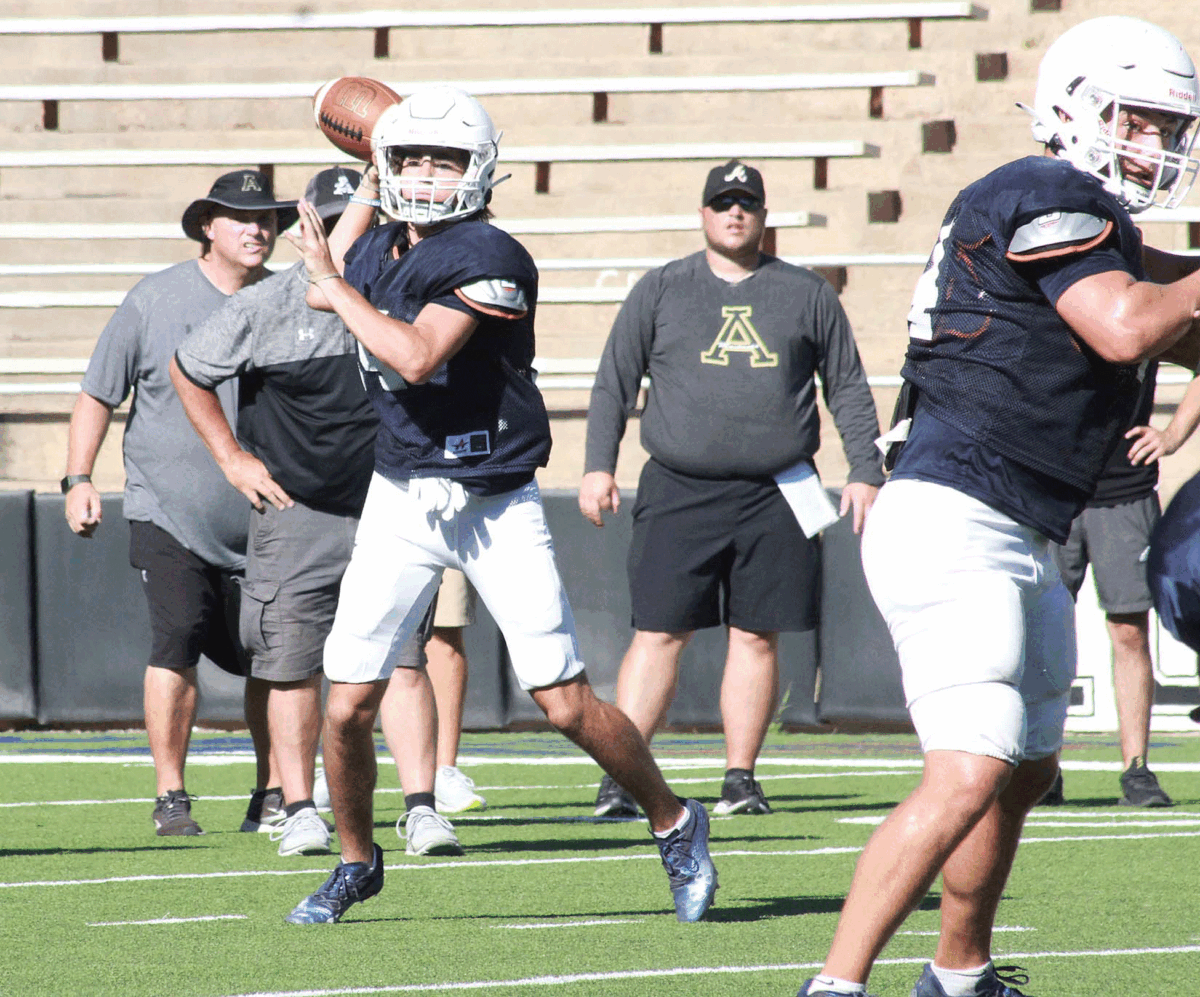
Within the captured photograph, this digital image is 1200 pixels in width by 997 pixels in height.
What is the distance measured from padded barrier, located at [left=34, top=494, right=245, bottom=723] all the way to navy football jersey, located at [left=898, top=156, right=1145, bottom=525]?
618 centimetres

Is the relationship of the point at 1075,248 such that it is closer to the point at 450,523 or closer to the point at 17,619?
the point at 450,523

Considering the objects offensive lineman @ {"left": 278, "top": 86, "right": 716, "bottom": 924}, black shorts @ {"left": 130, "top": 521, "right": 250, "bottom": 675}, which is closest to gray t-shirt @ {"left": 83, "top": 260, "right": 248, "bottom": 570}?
black shorts @ {"left": 130, "top": 521, "right": 250, "bottom": 675}

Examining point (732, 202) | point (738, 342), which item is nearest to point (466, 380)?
point (738, 342)

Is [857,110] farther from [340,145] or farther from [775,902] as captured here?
[775,902]

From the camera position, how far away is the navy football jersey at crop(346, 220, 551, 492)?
161 inches

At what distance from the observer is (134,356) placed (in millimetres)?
6023

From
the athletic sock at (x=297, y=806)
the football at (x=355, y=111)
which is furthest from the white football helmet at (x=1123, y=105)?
the athletic sock at (x=297, y=806)

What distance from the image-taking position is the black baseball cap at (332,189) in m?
5.56

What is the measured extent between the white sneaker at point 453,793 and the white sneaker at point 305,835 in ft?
3.21

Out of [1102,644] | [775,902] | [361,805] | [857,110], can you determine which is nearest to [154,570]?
[361,805]

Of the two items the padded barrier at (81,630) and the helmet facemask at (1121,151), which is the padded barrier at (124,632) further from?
the helmet facemask at (1121,151)

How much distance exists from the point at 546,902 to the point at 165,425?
223 cm

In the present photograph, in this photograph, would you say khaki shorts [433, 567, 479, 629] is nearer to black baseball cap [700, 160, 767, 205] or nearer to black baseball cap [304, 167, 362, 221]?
black baseball cap [304, 167, 362, 221]

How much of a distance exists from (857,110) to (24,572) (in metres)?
5.44
